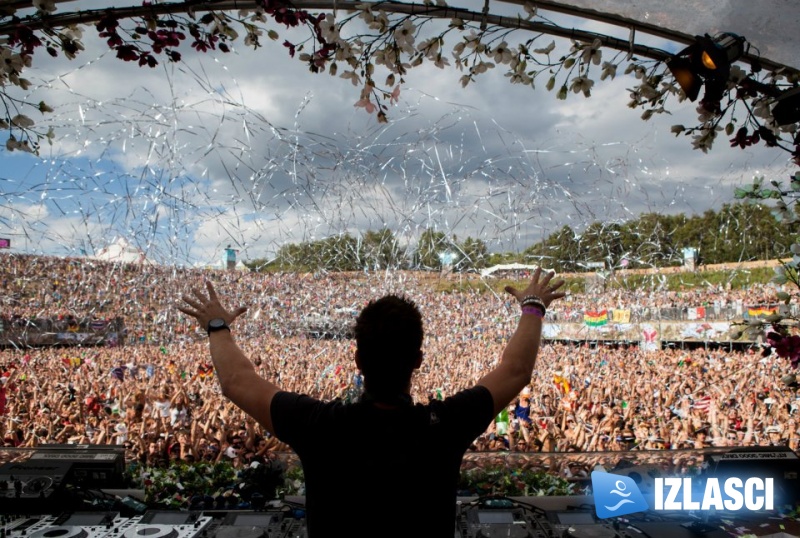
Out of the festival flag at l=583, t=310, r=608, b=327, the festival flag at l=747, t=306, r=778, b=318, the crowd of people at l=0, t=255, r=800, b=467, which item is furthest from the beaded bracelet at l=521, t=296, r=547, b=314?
the festival flag at l=583, t=310, r=608, b=327

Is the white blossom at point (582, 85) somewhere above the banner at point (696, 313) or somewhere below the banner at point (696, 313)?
below

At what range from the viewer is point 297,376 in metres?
5.70

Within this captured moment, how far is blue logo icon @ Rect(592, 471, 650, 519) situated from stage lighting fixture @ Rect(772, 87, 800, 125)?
159 centimetres

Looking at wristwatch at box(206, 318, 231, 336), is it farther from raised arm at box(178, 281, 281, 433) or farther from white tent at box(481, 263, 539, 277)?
white tent at box(481, 263, 539, 277)

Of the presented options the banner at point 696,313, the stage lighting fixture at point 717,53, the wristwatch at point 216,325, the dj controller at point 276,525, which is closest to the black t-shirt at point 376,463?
the wristwatch at point 216,325

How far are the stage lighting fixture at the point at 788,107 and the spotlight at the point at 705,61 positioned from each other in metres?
0.24

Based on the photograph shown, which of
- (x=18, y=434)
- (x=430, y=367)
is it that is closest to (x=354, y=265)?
(x=430, y=367)

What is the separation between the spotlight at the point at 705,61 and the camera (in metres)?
1.99

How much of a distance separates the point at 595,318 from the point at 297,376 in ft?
20.1

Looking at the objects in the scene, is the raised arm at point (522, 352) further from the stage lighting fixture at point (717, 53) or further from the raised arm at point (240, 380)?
the stage lighting fixture at point (717, 53)

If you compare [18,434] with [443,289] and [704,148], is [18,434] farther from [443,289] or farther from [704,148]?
[704,148]

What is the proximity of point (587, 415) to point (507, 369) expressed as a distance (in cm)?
419

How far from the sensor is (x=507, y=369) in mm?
1235

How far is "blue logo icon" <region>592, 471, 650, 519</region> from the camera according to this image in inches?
83.3
